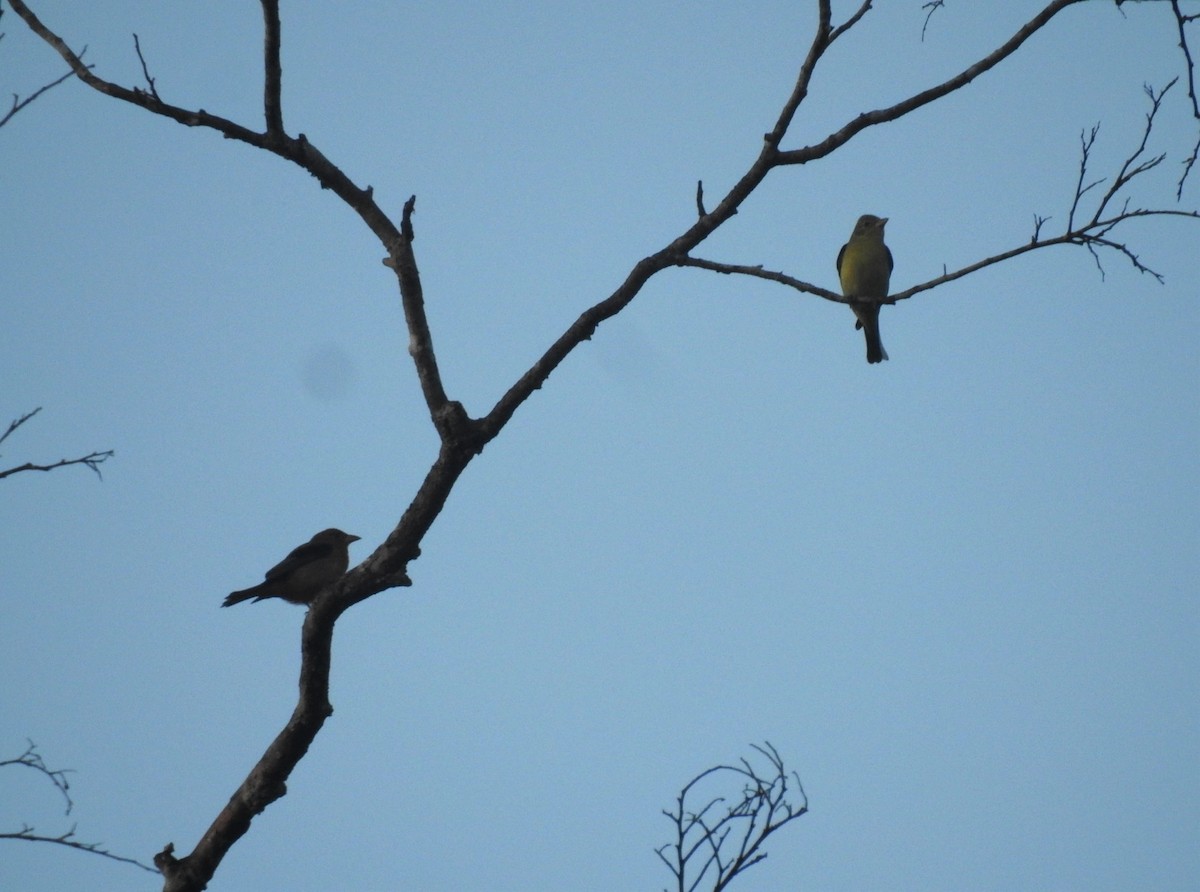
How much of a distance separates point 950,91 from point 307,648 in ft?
9.54

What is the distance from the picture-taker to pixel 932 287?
13.4ft

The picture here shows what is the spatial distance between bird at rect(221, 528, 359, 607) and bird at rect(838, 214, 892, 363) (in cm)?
450

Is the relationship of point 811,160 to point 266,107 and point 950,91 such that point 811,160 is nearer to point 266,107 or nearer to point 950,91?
point 950,91

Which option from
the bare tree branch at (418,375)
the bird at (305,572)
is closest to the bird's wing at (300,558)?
the bird at (305,572)

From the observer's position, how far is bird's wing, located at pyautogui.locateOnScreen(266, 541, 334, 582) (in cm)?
757

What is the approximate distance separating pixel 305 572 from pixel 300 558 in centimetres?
14

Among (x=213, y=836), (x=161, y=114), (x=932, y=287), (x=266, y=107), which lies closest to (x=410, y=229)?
(x=266, y=107)

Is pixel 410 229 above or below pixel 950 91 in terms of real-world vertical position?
below

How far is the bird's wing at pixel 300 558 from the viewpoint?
757 centimetres

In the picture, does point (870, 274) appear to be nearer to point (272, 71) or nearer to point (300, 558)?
point (300, 558)

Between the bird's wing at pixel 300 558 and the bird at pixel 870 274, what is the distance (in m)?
4.57

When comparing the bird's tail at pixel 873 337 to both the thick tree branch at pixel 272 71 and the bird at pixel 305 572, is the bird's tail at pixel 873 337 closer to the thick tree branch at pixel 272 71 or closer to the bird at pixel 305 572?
the bird at pixel 305 572

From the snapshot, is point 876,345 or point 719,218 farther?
point 876,345

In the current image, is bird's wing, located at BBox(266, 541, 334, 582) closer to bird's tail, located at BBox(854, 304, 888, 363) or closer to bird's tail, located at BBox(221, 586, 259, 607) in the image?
bird's tail, located at BBox(221, 586, 259, 607)
